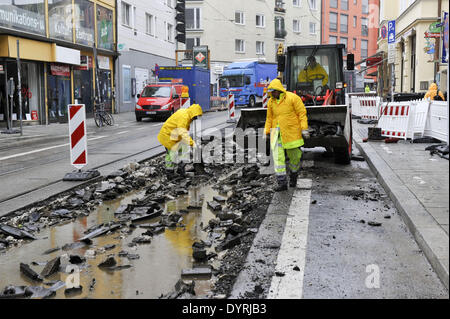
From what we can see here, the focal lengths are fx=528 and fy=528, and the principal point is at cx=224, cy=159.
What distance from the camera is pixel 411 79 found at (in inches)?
1073

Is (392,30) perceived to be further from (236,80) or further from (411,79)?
(236,80)

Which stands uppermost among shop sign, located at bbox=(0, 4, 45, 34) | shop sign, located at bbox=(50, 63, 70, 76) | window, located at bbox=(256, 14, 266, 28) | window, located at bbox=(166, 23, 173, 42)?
window, located at bbox=(256, 14, 266, 28)

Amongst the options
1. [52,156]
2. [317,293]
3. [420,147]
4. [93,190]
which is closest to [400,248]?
[317,293]

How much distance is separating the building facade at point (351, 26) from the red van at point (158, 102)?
148 ft

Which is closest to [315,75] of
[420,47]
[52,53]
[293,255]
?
[293,255]

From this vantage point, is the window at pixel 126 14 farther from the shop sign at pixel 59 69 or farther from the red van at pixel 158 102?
the shop sign at pixel 59 69

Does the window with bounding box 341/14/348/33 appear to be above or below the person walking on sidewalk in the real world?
above

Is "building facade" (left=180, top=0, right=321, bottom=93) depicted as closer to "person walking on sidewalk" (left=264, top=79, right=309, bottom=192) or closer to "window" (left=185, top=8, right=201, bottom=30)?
"window" (left=185, top=8, right=201, bottom=30)

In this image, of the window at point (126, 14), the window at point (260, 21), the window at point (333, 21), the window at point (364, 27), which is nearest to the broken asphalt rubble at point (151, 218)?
the window at point (126, 14)

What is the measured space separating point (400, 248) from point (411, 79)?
24.2 m

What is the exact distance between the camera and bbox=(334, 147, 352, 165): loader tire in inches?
409

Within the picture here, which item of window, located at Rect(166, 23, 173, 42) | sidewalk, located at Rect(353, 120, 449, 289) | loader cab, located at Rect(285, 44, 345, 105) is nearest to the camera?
sidewalk, located at Rect(353, 120, 449, 289)

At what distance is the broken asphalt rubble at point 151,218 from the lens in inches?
177

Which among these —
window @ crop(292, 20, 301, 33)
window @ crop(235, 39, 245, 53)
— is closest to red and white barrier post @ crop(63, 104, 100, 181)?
window @ crop(235, 39, 245, 53)
